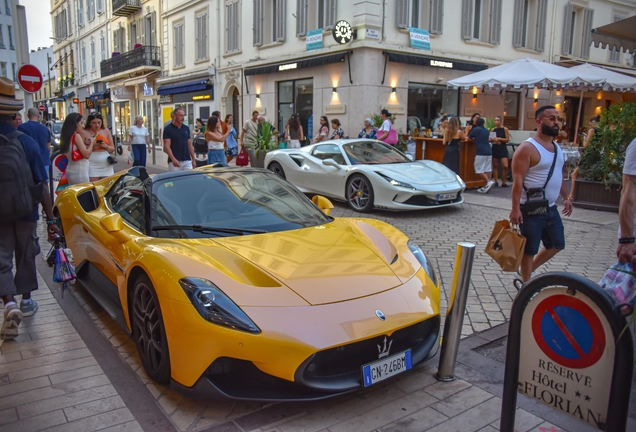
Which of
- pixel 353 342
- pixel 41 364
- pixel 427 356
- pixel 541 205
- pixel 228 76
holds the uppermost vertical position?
pixel 228 76

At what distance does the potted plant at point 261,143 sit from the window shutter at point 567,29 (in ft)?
48.3

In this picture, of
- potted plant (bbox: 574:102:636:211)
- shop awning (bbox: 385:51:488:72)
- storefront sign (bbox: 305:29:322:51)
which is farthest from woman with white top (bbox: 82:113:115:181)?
storefront sign (bbox: 305:29:322:51)

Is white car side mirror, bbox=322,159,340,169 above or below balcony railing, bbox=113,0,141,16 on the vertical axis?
below

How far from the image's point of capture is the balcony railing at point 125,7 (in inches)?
1200

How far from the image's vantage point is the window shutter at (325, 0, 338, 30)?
17078 millimetres

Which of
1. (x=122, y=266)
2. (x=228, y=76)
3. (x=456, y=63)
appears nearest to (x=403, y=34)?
(x=456, y=63)

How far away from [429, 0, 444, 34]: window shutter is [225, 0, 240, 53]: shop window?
28.2 feet

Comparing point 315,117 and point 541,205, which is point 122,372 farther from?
point 315,117

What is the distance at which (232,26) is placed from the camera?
22.2 metres

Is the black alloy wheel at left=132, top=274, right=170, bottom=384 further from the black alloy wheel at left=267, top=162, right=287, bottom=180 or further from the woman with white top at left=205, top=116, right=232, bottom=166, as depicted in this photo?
the black alloy wheel at left=267, top=162, right=287, bottom=180

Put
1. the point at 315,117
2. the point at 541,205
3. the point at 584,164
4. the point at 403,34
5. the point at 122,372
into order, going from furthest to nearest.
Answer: the point at 315,117 < the point at 403,34 < the point at 584,164 < the point at 541,205 < the point at 122,372

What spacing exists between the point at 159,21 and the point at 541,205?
28.6 meters

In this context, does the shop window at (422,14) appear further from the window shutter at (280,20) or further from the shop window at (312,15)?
the window shutter at (280,20)

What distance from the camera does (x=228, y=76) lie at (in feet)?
74.3
